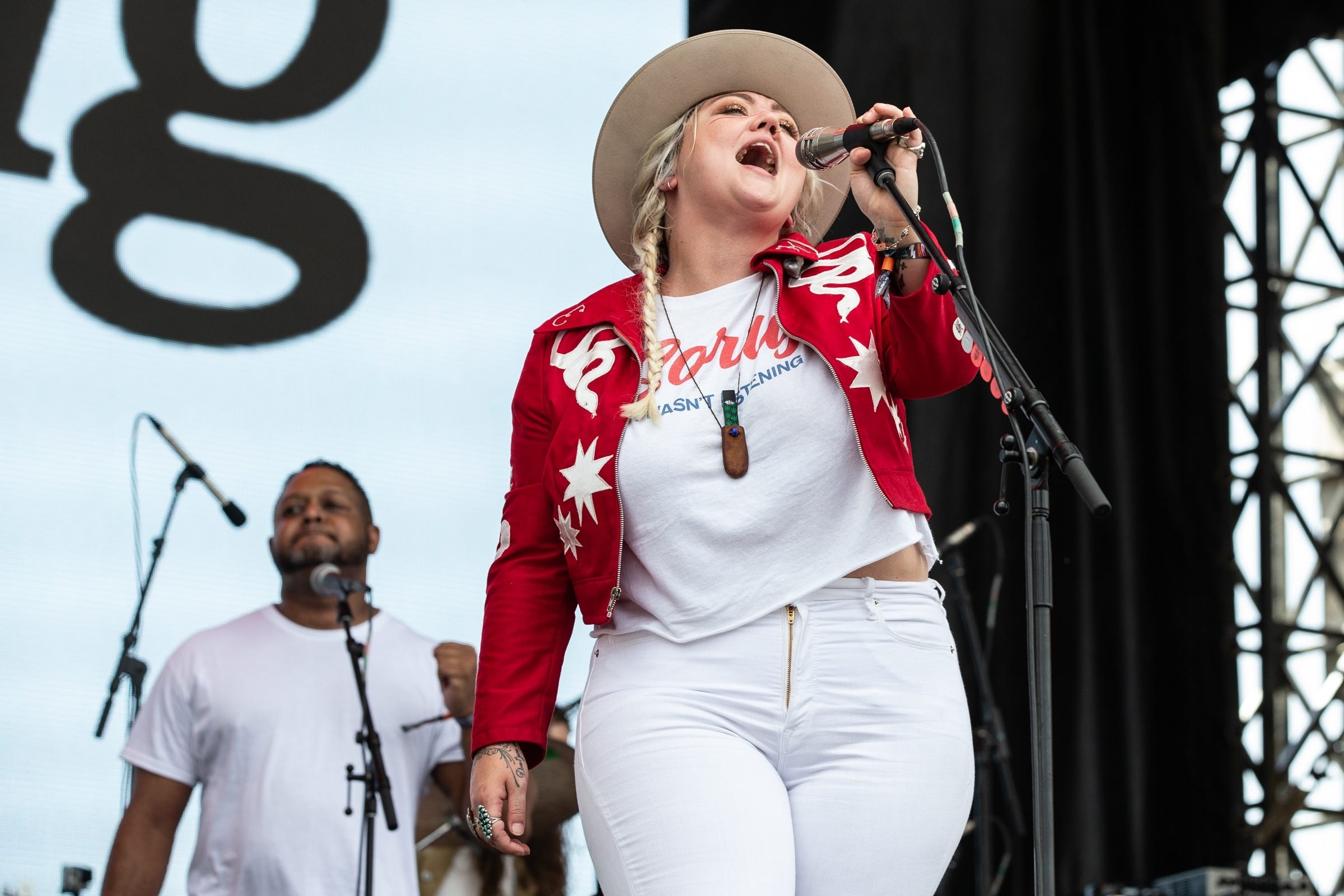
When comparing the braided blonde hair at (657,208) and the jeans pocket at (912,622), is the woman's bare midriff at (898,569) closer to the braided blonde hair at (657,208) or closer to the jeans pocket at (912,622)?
the jeans pocket at (912,622)

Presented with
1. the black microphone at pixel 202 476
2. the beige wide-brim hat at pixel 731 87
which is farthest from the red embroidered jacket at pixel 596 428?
the black microphone at pixel 202 476

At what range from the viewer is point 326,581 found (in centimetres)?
336

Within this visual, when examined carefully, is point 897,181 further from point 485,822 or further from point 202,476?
point 202,476

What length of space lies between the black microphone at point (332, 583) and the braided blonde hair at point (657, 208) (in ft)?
4.83

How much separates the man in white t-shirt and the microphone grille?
21cm

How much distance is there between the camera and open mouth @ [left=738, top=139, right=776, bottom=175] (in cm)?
200

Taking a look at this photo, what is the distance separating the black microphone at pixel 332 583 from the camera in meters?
3.37

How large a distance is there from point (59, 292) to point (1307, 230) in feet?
14.9

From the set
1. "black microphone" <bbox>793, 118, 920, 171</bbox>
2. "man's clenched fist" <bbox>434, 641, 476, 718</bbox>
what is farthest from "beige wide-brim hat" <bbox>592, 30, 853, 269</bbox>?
"man's clenched fist" <bbox>434, 641, 476, 718</bbox>

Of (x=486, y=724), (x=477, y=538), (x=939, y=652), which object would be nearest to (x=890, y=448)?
(x=939, y=652)

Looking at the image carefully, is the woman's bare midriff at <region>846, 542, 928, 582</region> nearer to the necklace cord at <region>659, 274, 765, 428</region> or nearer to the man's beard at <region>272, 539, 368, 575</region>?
the necklace cord at <region>659, 274, 765, 428</region>

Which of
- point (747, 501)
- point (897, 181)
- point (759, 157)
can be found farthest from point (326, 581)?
point (897, 181)

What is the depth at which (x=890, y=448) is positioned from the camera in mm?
1659

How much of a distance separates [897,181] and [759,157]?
1.47 ft
